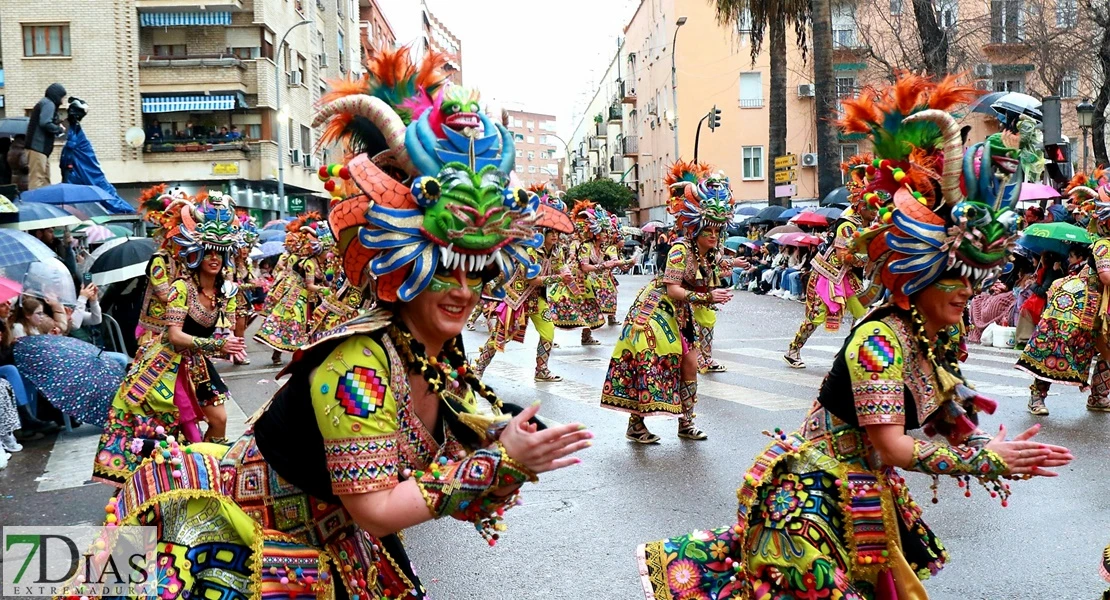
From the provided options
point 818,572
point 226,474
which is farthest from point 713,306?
point 226,474

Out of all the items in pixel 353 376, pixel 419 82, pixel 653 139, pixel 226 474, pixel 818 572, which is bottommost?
pixel 818 572

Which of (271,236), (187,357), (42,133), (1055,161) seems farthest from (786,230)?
(187,357)

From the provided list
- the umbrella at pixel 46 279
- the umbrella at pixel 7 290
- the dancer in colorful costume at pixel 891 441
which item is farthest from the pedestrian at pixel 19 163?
the dancer in colorful costume at pixel 891 441

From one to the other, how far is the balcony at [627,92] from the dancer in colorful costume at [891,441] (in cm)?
6619

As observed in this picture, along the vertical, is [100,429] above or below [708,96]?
below

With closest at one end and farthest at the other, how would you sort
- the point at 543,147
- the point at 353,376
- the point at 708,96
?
the point at 353,376
the point at 708,96
the point at 543,147

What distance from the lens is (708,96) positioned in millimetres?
48531

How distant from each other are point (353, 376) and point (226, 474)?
54 centimetres

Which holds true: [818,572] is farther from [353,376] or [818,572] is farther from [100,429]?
[100,429]

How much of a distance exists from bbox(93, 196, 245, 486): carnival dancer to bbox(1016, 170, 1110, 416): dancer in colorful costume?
696 cm

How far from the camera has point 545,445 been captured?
248 centimetres

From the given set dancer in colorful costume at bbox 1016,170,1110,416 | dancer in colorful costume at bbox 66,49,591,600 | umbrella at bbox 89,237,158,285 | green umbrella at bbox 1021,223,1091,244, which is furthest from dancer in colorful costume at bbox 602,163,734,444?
umbrella at bbox 89,237,158,285

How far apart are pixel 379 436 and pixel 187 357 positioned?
451 centimetres

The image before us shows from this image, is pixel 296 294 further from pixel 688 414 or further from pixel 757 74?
pixel 757 74
